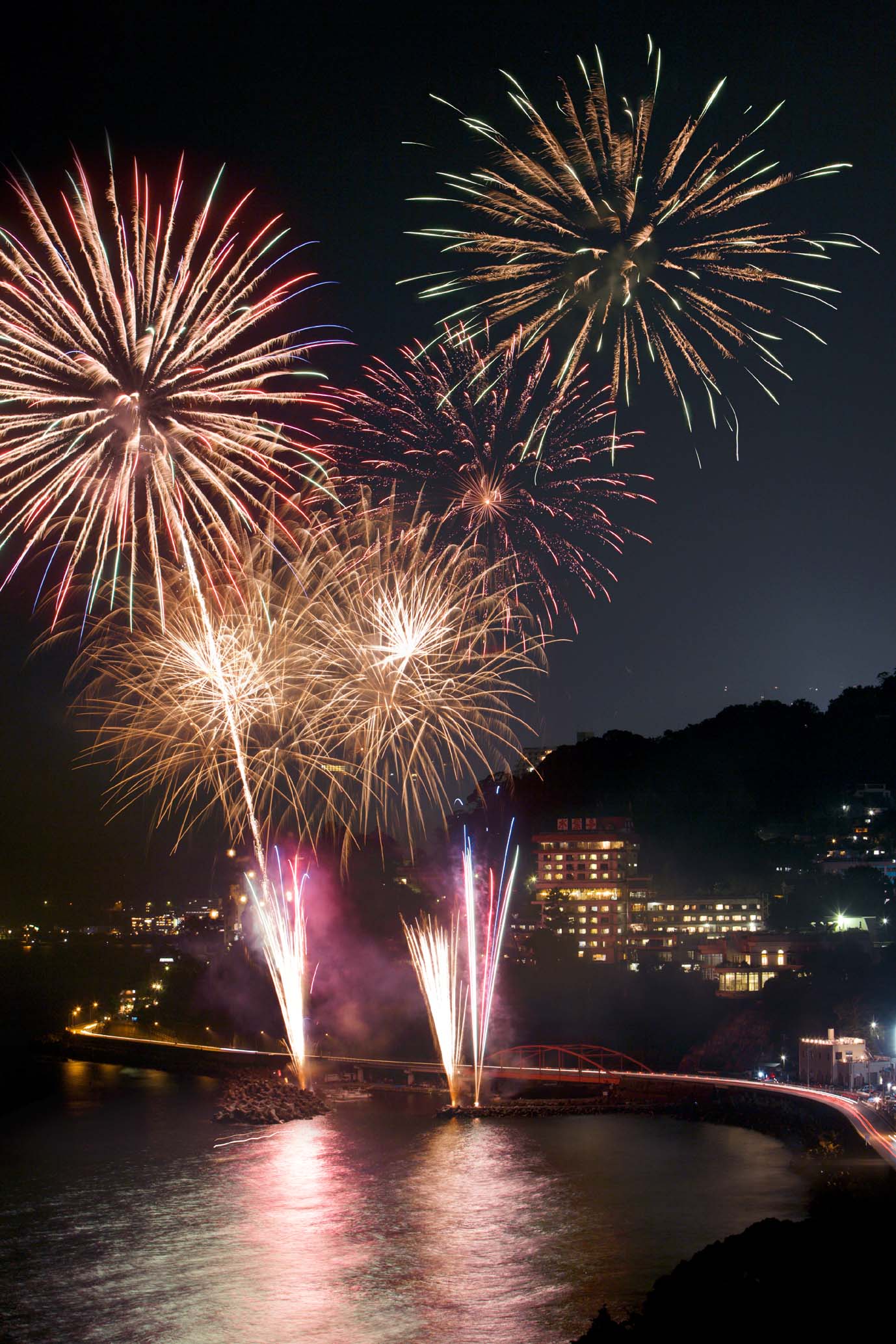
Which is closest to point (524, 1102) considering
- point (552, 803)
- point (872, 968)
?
point (872, 968)

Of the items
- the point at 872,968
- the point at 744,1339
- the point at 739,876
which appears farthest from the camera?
the point at 739,876

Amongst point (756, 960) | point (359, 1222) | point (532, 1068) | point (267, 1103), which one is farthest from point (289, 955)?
point (756, 960)

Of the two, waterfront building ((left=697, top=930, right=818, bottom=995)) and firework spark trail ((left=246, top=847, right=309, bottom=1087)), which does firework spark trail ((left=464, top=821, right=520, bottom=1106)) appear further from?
waterfront building ((left=697, top=930, right=818, bottom=995))

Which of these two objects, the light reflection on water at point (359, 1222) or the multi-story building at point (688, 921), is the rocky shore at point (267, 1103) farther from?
the multi-story building at point (688, 921)

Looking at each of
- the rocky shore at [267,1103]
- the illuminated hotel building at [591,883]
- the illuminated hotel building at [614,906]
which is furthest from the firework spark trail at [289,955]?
the illuminated hotel building at [591,883]

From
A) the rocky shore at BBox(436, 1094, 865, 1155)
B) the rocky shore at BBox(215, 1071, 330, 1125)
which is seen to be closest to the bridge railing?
the rocky shore at BBox(436, 1094, 865, 1155)

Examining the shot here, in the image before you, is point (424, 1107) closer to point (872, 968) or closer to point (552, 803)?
point (872, 968)

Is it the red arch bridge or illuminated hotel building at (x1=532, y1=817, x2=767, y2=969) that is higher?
illuminated hotel building at (x1=532, y1=817, x2=767, y2=969)
